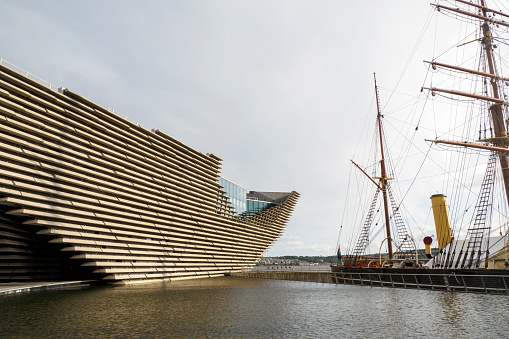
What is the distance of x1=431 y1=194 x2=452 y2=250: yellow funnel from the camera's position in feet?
92.7

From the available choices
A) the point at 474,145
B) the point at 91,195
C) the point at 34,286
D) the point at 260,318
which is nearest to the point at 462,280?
the point at 474,145

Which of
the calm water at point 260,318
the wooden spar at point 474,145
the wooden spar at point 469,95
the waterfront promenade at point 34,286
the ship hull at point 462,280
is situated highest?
the wooden spar at point 469,95

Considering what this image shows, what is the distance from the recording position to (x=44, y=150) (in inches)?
810

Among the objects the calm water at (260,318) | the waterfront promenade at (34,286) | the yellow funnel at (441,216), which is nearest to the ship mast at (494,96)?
the yellow funnel at (441,216)

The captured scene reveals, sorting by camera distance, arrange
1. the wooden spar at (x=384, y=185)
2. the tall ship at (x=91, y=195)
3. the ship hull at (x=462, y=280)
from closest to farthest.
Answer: the ship hull at (x=462, y=280)
the tall ship at (x=91, y=195)
the wooden spar at (x=384, y=185)

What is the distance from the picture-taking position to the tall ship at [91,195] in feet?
64.8

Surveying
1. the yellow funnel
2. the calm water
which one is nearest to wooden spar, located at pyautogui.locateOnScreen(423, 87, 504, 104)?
the yellow funnel

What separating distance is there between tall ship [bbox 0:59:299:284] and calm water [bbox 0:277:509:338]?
6.52 metres

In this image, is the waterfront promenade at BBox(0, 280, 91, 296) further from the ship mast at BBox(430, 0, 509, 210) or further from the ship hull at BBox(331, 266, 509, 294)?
the ship mast at BBox(430, 0, 509, 210)

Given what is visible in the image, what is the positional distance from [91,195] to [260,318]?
16424 millimetres

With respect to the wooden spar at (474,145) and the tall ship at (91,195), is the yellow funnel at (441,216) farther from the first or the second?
the tall ship at (91,195)

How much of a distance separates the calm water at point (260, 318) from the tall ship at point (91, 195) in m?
6.52

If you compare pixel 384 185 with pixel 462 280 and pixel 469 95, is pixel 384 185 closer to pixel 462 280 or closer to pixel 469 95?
pixel 469 95

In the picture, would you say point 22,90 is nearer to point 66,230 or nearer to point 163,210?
point 66,230
